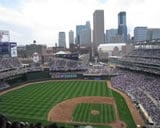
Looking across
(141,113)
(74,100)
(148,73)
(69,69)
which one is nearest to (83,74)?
(69,69)

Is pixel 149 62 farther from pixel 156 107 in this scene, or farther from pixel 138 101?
pixel 156 107

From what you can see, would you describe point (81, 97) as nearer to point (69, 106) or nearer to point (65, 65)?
point (69, 106)

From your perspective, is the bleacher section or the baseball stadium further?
the bleacher section

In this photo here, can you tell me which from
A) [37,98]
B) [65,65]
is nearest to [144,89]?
[37,98]

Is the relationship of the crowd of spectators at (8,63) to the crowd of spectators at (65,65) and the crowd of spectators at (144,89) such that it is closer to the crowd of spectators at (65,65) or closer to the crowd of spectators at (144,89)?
the crowd of spectators at (65,65)

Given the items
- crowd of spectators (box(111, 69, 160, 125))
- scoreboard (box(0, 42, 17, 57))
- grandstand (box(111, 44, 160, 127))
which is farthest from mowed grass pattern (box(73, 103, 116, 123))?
scoreboard (box(0, 42, 17, 57))

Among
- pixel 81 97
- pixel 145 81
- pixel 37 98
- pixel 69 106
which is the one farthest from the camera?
pixel 145 81

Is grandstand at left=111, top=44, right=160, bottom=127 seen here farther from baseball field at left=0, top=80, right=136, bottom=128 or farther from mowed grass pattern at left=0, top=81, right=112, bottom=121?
mowed grass pattern at left=0, top=81, right=112, bottom=121
